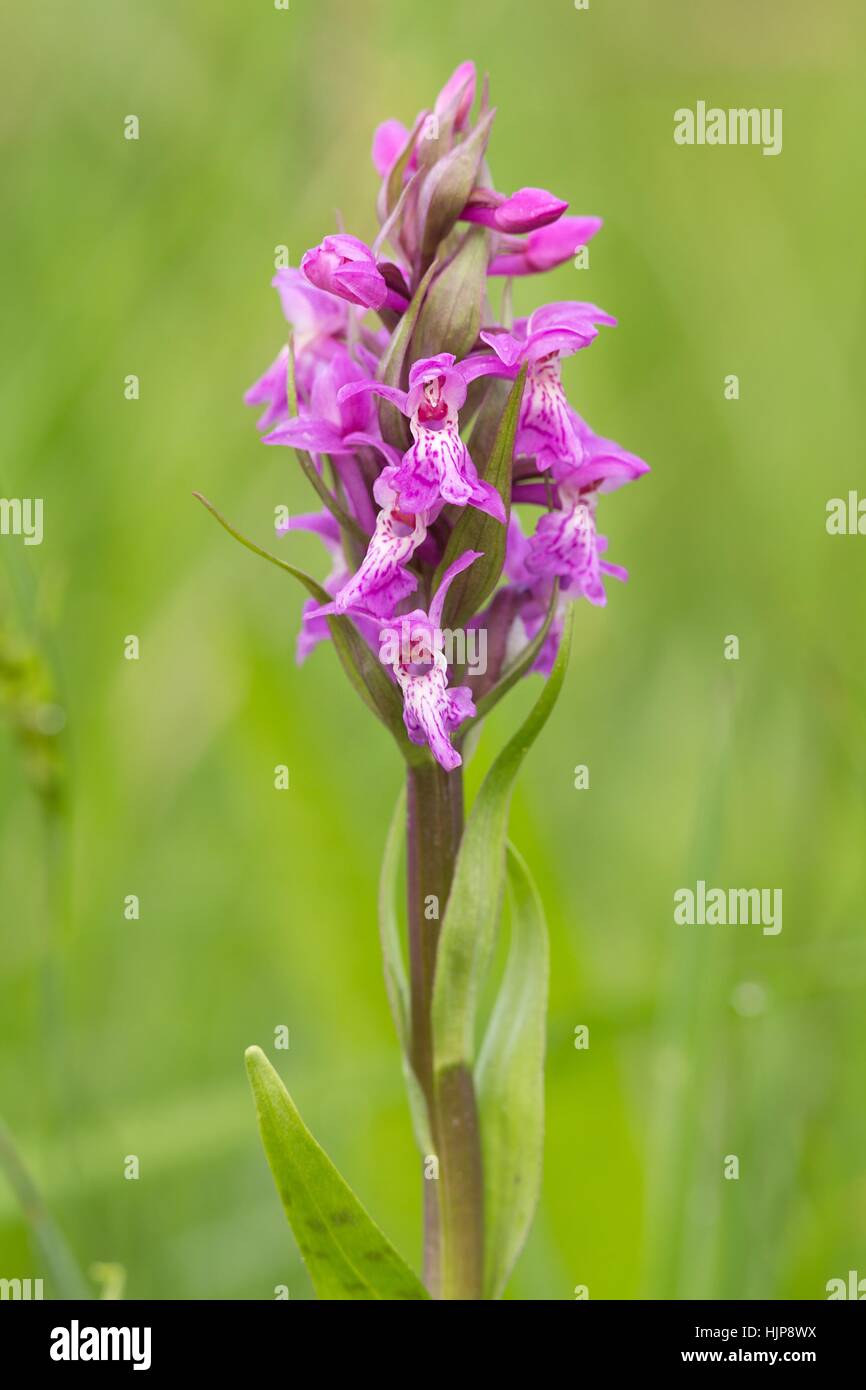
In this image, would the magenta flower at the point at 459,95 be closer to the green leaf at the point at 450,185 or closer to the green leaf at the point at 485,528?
the green leaf at the point at 450,185

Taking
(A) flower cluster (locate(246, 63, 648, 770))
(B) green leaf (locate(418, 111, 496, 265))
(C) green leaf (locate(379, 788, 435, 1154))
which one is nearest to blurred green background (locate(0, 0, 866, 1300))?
(C) green leaf (locate(379, 788, 435, 1154))

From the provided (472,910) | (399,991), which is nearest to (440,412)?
(472,910)

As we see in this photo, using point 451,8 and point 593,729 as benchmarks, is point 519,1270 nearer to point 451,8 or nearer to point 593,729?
point 593,729

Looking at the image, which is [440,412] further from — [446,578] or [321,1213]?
[321,1213]

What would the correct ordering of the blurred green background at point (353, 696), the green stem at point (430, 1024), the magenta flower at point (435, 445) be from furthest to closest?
1. the blurred green background at point (353, 696)
2. the green stem at point (430, 1024)
3. the magenta flower at point (435, 445)

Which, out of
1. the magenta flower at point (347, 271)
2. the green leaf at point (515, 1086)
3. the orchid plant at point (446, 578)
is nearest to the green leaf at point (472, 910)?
the orchid plant at point (446, 578)

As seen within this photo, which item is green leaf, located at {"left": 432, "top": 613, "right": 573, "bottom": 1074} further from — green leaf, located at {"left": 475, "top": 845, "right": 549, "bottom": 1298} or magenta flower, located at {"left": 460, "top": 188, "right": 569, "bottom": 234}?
magenta flower, located at {"left": 460, "top": 188, "right": 569, "bottom": 234}
